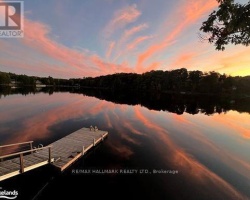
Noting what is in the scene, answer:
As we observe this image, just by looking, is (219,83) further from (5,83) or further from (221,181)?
(5,83)

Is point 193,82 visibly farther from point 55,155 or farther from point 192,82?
point 55,155

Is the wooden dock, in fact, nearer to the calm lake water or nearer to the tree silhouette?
the calm lake water

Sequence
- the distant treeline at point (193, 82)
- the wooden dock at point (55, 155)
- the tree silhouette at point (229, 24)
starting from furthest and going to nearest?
the distant treeline at point (193, 82) → the wooden dock at point (55, 155) → the tree silhouette at point (229, 24)

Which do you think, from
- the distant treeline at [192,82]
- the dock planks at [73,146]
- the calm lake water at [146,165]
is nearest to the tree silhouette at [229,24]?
the calm lake water at [146,165]

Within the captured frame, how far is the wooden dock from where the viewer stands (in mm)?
12789

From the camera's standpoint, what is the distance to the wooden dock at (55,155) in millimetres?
12789

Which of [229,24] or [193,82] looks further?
[193,82]

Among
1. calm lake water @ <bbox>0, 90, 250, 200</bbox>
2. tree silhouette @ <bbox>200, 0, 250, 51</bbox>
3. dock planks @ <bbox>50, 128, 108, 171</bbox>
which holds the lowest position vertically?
calm lake water @ <bbox>0, 90, 250, 200</bbox>

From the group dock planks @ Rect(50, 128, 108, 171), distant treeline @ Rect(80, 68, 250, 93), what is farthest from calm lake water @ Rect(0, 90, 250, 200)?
distant treeline @ Rect(80, 68, 250, 93)

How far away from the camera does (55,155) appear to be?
16.8m

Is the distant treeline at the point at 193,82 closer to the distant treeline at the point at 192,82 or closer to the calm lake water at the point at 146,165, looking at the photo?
the distant treeline at the point at 192,82

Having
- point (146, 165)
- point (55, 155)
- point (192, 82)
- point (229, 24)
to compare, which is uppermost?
point (192, 82)

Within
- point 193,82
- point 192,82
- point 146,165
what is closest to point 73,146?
point 146,165

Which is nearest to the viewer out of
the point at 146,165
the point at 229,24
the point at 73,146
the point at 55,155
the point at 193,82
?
the point at 229,24
